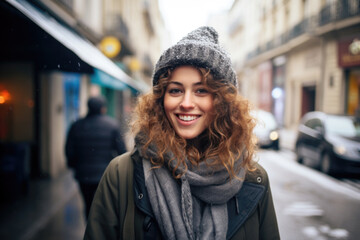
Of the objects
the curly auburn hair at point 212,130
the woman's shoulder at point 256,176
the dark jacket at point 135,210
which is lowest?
the dark jacket at point 135,210

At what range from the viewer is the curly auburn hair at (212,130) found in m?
1.59

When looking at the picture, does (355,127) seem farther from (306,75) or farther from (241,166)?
(306,75)

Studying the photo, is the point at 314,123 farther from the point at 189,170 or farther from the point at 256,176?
the point at 189,170

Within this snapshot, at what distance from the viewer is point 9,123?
7.02 meters

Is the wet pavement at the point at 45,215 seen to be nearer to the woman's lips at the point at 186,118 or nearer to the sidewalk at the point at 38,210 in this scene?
the sidewalk at the point at 38,210

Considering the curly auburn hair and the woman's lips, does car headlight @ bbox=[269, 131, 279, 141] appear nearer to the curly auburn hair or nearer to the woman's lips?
the curly auburn hair

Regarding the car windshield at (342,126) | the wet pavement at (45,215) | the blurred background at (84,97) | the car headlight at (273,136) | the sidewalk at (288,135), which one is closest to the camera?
the blurred background at (84,97)

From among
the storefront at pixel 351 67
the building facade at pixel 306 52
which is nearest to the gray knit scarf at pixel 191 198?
the building facade at pixel 306 52

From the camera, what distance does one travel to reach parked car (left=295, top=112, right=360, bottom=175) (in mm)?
7104

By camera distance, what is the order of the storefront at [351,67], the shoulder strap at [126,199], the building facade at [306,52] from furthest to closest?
1. the storefront at [351,67]
2. the building facade at [306,52]
3. the shoulder strap at [126,199]

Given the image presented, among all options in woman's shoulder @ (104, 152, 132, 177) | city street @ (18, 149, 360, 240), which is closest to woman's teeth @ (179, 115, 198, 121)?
woman's shoulder @ (104, 152, 132, 177)

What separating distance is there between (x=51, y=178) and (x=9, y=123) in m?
1.68

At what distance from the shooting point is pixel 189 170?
1.58 meters

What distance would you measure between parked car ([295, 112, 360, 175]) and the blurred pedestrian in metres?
5.84
